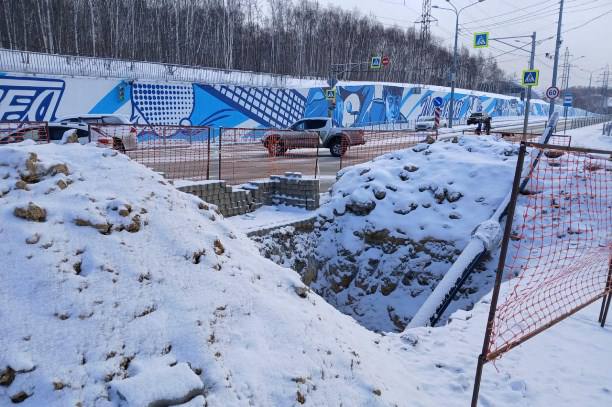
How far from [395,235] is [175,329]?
6952mm

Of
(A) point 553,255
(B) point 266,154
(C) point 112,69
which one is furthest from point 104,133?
(C) point 112,69

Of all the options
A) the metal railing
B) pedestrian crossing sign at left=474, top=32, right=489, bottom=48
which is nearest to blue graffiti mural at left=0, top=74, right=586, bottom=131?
the metal railing

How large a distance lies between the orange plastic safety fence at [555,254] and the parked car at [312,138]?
941 cm

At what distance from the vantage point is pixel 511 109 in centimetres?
7719

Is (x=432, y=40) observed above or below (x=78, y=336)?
above

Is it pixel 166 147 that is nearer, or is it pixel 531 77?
pixel 166 147

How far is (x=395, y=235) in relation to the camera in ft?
30.3

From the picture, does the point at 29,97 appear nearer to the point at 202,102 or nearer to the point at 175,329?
the point at 202,102

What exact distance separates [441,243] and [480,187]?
1.85m

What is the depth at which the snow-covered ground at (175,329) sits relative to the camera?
255 centimetres

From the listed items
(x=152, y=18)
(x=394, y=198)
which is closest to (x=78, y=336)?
(x=394, y=198)

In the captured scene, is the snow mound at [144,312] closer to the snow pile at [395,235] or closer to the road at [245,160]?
the snow pile at [395,235]

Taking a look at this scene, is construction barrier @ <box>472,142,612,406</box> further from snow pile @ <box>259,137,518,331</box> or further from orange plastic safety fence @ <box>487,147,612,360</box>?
snow pile @ <box>259,137,518,331</box>

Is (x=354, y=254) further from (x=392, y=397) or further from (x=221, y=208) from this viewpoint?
(x=392, y=397)
